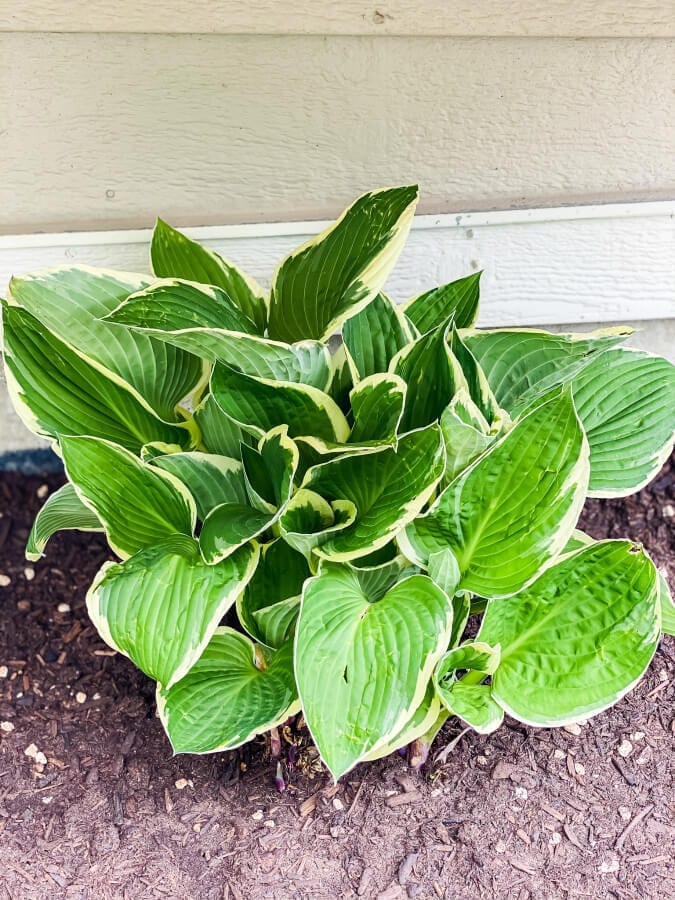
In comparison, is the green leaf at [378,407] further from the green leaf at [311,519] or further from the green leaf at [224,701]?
the green leaf at [224,701]

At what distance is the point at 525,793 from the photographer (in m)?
1.13

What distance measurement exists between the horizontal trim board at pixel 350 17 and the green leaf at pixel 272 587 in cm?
81

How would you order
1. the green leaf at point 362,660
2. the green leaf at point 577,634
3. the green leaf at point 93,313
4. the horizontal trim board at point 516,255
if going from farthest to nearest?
the horizontal trim board at point 516,255, the green leaf at point 93,313, the green leaf at point 577,634, the green leaf at point 362,660

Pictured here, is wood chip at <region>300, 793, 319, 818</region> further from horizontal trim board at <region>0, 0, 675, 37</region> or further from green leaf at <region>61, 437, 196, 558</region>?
horizontal trim board at <region>0, 0, 675, 37</region>

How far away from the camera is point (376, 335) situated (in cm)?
109

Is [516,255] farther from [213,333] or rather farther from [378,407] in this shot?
[213,333]

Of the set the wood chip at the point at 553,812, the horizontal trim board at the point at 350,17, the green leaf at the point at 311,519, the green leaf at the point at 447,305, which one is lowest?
the wood chip at the point at 553,812

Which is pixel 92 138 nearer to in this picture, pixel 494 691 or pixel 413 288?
pixel 413 288

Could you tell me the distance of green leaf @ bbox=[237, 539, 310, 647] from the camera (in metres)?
1.06

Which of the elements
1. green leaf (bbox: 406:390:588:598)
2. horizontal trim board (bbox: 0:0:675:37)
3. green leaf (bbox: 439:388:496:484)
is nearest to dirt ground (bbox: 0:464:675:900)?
green leaf (bbox: 406:390:588:598)

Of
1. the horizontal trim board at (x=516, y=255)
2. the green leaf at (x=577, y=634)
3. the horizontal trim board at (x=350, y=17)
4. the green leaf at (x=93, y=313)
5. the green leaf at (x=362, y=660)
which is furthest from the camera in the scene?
the horizontal trim board at (x=516, y=255)

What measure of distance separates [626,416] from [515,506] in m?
0.28

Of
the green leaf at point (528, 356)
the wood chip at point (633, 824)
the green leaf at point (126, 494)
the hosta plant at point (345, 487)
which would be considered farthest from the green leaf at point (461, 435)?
the wood chip at point (633, 824)

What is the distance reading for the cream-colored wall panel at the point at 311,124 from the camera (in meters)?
1.28
